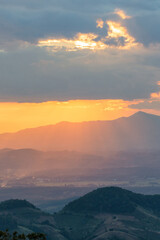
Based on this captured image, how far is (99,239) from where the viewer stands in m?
168

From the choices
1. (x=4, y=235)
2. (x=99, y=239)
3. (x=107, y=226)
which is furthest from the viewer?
(x=107, y=226)

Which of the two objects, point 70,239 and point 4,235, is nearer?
point 4,235

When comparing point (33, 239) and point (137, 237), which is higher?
point (33, 239)

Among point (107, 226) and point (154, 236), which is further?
point (107, 226)

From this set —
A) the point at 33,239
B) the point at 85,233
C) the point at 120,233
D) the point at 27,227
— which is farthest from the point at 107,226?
the point at 33,239

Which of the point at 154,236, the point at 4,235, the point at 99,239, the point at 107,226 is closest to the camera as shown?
the point at 4,235

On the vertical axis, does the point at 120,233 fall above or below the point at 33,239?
below

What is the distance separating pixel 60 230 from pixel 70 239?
10797 millimetres

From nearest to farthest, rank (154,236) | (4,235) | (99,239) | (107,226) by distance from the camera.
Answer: (4,235), (99,239), (154,236), (107,226)

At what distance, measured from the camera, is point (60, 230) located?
194500mm

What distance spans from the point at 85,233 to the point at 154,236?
29.4 m

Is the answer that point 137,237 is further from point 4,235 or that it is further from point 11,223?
point 4,235

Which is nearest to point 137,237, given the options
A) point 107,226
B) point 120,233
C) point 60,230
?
point 120,233

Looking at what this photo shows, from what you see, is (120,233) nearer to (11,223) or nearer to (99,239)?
(99,239)
